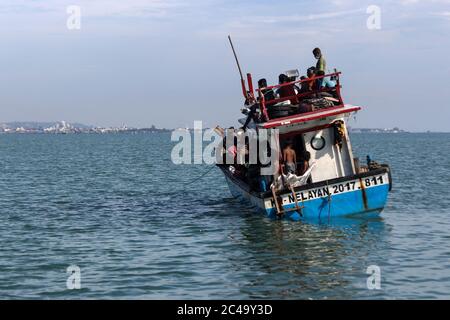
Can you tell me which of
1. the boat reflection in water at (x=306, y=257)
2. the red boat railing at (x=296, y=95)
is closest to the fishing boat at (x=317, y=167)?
the red boat railing at (x=296, y=95)

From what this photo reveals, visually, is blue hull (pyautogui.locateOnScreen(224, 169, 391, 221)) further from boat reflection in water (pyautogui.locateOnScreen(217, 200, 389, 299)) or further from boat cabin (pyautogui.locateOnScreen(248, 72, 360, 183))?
boat cabin (pyautogui.locateOnScreen(248, 72, 360, 183))

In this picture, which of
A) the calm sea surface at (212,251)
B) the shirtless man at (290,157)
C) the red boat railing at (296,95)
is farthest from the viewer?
the shirtless man at (290,157)

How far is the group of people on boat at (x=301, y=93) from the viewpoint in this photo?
2202cm

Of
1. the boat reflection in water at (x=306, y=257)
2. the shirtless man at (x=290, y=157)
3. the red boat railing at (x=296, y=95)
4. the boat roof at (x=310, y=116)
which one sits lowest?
the boat reflection in water at (x=306, y=257)

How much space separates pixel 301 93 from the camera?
74.1 ft

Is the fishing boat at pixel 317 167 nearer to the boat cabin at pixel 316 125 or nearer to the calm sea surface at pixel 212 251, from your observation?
the boat cabin at pixel 316 125

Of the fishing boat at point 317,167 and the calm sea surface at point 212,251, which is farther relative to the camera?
the fishing boat at point 317,167

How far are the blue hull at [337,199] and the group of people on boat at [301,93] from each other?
94.4 inches

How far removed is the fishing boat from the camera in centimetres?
2164

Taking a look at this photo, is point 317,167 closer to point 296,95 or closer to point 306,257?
point 296,95

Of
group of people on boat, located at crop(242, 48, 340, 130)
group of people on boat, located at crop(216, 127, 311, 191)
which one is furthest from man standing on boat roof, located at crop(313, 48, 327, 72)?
group of people on boat, located at crop(216, 127, 311, 191)

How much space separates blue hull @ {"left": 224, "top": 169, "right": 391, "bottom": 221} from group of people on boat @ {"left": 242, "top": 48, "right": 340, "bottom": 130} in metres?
2.40
